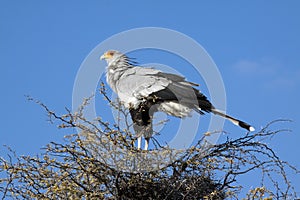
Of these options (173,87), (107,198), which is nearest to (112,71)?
(173,87)

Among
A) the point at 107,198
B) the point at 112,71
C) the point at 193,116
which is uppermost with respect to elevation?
the point at 112,71

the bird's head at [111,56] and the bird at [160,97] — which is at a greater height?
the bird's head at [111,56]

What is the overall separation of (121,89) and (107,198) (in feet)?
8.33

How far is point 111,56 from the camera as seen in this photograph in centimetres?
875

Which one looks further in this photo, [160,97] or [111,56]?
[111,56]

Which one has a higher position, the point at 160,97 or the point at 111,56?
the point at 111,56

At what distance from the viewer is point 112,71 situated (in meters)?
8.58

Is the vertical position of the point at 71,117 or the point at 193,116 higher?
the point at 193,116

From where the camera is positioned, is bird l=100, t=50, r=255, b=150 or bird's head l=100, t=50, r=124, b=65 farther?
bird's head l=100, t=50, r=124, b=65

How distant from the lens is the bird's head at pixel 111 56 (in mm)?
8688

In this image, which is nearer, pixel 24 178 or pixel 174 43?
pixel 24 178

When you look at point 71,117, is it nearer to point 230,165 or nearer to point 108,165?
point 108,165

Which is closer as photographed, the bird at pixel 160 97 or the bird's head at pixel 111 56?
the bird at pixel 160 97

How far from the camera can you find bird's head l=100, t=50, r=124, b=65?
869 centimetres
